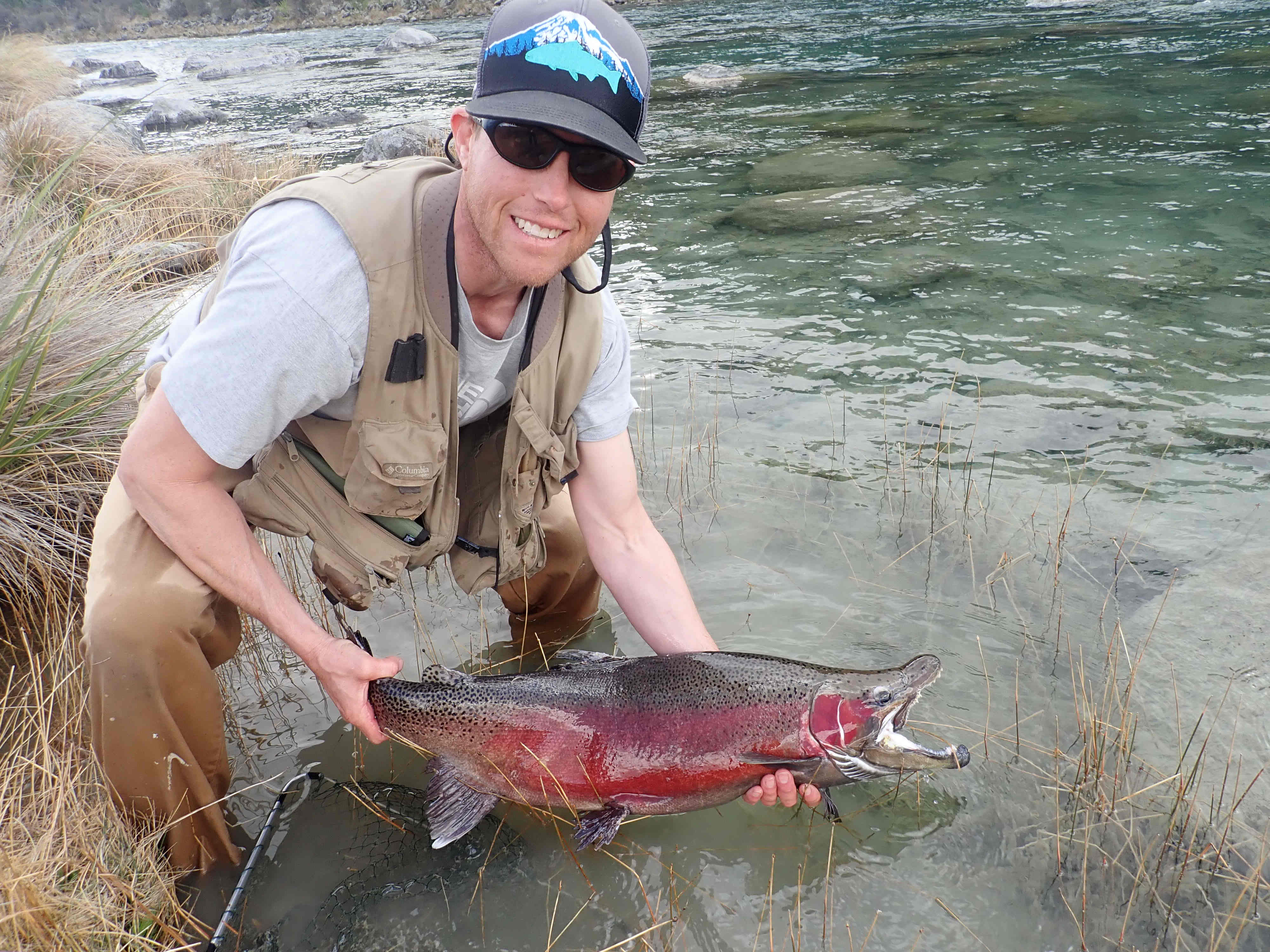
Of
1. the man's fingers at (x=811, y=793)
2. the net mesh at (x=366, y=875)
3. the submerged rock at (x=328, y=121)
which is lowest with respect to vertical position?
the net mesh at (x=366, y=875)

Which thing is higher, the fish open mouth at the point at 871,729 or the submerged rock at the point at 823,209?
the submerged rock at the point at 823,209

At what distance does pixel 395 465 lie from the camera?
10.7 ft

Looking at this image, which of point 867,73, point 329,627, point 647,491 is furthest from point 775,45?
point 329,627

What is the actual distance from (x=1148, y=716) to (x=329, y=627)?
11.4 ft

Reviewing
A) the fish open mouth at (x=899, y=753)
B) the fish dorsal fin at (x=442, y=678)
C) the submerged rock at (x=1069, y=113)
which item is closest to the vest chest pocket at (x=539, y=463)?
the fish dorsal fin at (x=442, y=678)

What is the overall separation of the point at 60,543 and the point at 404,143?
1129cm

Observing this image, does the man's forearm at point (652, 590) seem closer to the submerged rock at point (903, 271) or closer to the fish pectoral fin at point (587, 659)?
the fish pectoral fin at point (587, 659)

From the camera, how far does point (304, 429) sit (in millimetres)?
3336

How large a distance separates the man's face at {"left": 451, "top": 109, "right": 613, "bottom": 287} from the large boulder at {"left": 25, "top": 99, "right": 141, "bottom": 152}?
7290mm

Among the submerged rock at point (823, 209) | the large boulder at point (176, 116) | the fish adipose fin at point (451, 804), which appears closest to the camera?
the fish adipose fin at point (451, 804)

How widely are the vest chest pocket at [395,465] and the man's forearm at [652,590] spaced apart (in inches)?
27.9

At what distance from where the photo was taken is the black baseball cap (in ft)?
9.00

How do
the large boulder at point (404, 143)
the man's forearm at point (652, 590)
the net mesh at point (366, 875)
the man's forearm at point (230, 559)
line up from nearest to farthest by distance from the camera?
the man's forearm at point (230, 559) < the net mesh at point (366, 875) < the man's forearm at point (652, 590) < the large boulder at point (404, 143)

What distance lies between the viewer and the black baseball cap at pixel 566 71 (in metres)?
2.74
